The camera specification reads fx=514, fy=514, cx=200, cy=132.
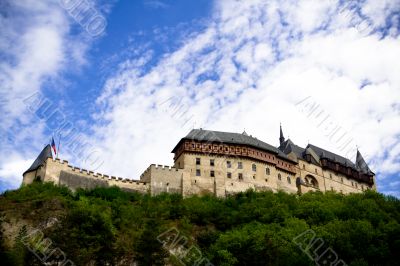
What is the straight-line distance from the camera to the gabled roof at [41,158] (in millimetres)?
59862

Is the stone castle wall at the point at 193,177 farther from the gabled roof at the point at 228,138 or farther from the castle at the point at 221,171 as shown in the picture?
the gabled roof at the point at 228,138

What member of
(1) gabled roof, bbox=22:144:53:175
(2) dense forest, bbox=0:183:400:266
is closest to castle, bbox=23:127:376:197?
(1) gabled roof, bbox=22:144:53:175

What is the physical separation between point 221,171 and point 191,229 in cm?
1566

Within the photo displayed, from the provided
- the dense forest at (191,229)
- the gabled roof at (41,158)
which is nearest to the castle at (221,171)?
the gabled roof at (41,158)

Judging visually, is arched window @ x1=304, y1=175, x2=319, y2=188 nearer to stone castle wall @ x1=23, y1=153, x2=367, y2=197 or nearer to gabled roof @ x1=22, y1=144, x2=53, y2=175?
stone castle wall @ x1=23, y1=153, x2=367, y2=197

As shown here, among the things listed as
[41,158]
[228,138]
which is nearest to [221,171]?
[228,138]

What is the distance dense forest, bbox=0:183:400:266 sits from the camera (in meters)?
42.4

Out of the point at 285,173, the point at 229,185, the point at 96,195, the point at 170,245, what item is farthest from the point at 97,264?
the point at 285,173

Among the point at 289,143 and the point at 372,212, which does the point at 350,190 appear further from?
the point at 372,212

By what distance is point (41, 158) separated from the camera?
2405 inches

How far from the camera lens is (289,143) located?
3339 inches

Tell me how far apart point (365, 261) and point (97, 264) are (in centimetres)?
2219

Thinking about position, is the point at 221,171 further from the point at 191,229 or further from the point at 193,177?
the point at 191,229

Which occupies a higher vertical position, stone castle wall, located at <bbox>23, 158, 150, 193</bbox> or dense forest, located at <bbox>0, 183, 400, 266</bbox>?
stone castle wall, located at <bbox>23, 158, 150, 193</bbox>
